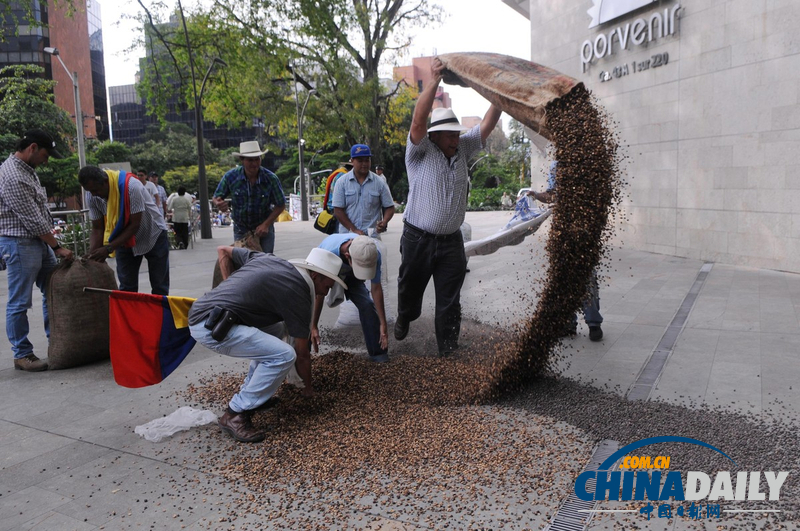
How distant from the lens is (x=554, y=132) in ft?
11.2

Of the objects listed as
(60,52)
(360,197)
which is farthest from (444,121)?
(60,52)

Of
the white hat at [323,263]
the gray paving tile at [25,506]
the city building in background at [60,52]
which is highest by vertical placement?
the city building in background at [60,52]

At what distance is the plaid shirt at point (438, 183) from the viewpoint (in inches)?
174

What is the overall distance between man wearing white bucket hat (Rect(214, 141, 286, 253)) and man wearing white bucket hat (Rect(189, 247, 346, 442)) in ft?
7.81

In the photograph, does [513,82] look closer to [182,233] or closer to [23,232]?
[23,232]

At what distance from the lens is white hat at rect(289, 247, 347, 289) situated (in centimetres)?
343

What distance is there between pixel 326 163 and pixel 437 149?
52062mm

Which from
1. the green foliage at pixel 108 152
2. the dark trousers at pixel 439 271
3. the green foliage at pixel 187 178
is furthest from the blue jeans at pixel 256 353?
the green foliage at pixel 187 178

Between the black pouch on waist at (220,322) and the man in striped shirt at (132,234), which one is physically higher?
the man in striped shirt at (132,234)

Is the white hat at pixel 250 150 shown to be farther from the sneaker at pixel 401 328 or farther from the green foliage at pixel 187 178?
the green foliage at pixel 187 178

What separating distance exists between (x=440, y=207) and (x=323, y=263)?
129 cm

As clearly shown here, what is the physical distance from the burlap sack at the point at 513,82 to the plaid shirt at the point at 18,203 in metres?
3.33

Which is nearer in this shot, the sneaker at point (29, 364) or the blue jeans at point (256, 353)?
the blue jeans at point (256, 353)

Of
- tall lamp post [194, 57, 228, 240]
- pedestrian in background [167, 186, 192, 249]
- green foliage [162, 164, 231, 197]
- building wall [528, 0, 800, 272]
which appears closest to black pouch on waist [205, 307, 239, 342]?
building wall [528, 0, 800, 272]
